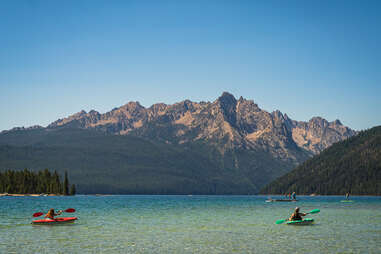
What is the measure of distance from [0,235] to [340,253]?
153 feet

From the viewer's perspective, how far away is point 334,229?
266 ft

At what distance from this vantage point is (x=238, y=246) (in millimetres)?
59688

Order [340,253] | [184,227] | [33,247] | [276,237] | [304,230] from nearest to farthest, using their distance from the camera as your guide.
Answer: [340,253]
[33,247]
[276,237]
[304,230]
[184,227]

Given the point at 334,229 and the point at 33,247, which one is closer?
the point at 33,247

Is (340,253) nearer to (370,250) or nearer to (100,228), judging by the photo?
(370,250)

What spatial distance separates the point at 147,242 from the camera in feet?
207

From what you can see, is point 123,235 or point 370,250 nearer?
point 370,250

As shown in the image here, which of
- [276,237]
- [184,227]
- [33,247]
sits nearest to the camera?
[33,247]

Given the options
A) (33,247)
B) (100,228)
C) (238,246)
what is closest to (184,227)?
(100,228)

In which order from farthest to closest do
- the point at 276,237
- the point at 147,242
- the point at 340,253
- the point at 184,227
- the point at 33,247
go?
the point at 184,227 → the point at 276,237 → the point at 147,242 → the point at 33,247 → the point at 340,253

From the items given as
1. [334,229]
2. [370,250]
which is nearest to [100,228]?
[334,229]

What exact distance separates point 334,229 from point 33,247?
161 feet

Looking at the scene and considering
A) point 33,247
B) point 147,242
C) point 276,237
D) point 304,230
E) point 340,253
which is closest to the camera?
point 340,253

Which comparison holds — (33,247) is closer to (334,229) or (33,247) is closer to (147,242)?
(147,242)
